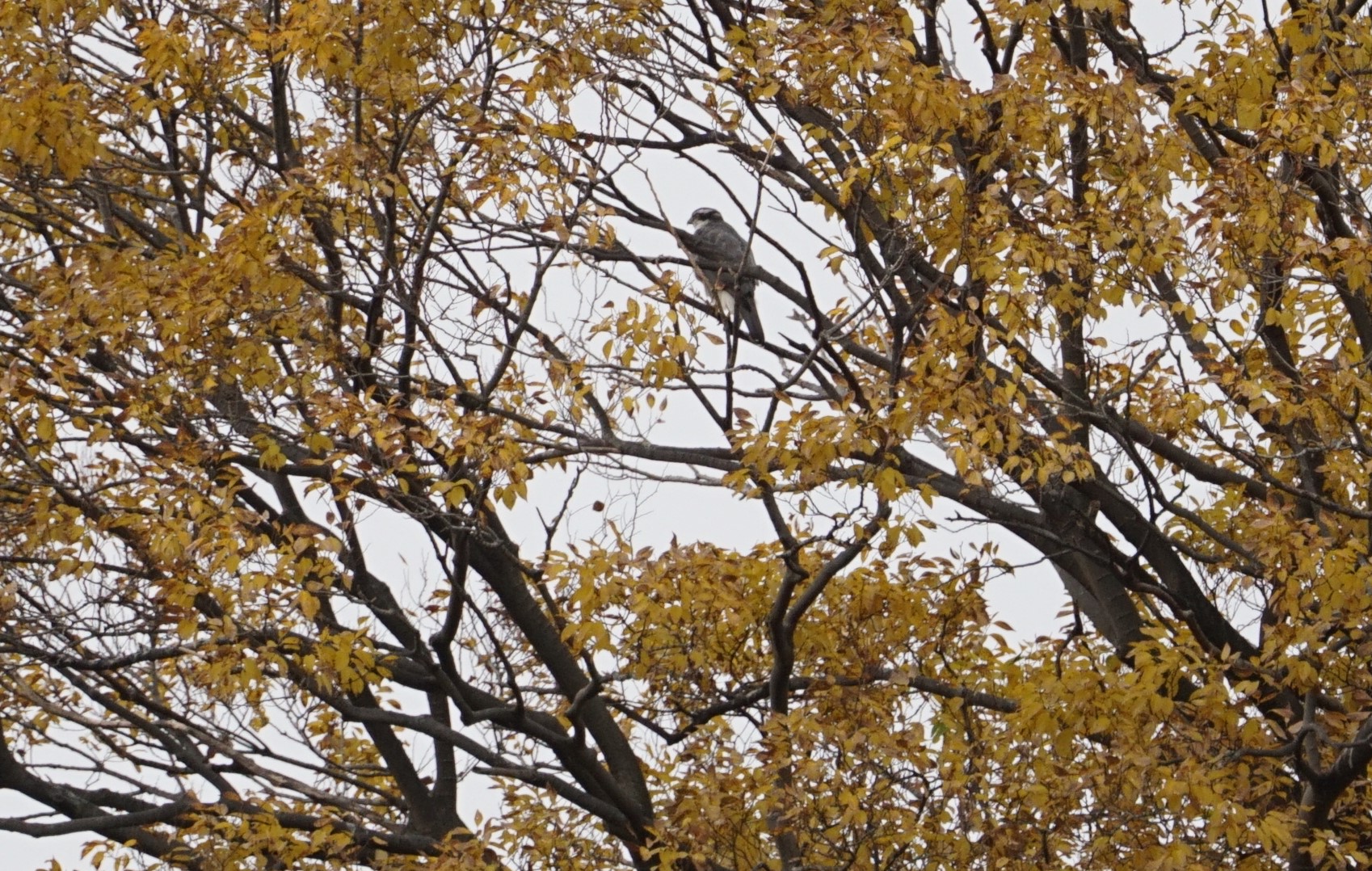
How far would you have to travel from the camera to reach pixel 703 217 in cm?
1098

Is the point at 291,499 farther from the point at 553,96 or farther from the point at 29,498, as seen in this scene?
the point at 553,96

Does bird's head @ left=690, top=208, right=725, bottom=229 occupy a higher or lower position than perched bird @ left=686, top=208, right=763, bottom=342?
higher

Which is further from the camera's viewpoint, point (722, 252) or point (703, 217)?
point (703, 217)

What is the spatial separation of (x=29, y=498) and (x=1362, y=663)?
710 cm

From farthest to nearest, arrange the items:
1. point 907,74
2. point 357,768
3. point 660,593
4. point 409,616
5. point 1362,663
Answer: point 409,616 < point 357,768 < point 1362,663 < point 660,593 < point 907,74

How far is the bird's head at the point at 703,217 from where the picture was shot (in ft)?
35.5

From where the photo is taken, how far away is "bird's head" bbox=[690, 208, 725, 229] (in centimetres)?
1083

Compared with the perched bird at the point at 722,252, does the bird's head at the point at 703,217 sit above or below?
above

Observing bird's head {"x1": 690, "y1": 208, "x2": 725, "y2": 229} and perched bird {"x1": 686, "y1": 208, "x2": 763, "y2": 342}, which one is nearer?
perched bird {"x1": 686, "y1": 208, "x2": 763, "y2": 342}

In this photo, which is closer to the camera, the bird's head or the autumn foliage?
the autumn foliage

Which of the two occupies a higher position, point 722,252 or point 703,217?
point 703,217

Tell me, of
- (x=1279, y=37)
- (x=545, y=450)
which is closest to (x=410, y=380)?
(x=545, y=450)

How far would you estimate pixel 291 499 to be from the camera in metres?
9.30

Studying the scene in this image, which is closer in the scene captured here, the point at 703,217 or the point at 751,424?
the point at 751,424
